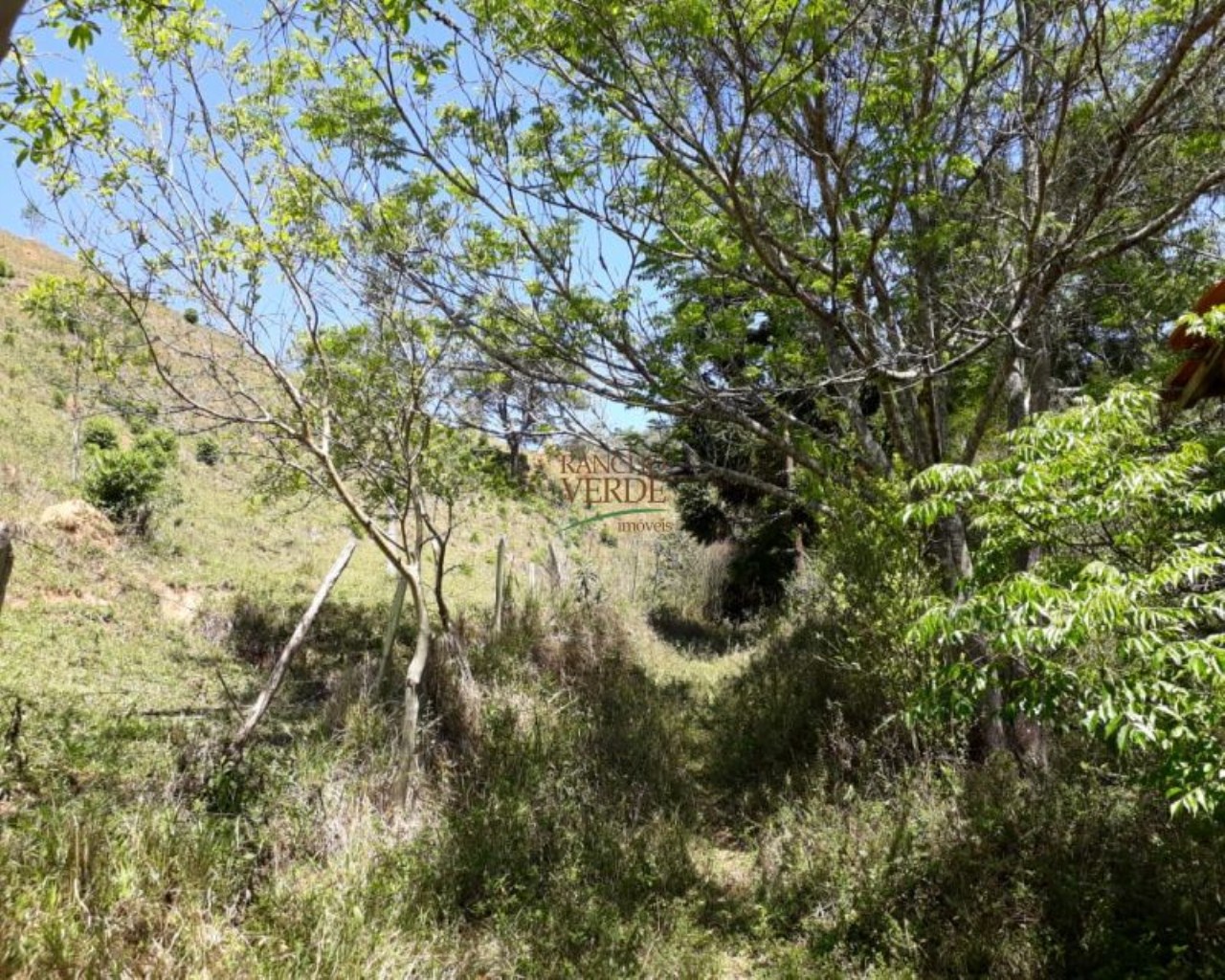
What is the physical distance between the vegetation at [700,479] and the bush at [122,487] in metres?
2.54

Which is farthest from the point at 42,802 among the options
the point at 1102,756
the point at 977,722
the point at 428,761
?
the point at 1102,756

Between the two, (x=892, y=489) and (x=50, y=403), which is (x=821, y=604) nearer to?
(x=892, y=489)

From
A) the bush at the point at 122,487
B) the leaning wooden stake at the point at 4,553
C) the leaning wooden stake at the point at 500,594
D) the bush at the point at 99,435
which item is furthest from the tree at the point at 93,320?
the bush at the point at 99,435

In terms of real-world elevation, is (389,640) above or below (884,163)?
below

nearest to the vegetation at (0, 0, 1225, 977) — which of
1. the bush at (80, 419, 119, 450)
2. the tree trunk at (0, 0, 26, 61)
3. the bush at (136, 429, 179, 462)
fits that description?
the tree trunk at (0, 0, 26, 61)

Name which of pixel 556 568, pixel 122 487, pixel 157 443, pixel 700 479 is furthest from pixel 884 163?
pixel 157 443

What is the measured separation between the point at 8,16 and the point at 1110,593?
3293 mm

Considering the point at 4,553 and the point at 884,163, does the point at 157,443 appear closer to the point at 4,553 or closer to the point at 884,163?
the point at 4,553

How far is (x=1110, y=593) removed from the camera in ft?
8.40

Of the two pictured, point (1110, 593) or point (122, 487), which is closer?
point (1110, 593)

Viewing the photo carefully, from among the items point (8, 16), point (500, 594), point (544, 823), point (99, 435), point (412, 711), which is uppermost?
point (99, 435)

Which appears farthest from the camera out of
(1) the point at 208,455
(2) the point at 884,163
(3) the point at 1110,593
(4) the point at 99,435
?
(1) the point at 208,455

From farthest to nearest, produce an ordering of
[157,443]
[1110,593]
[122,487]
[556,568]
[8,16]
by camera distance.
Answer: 1. [157,443]
2. [556,568]
3. [122,487]
4. [1110,593]
5. [8,16]

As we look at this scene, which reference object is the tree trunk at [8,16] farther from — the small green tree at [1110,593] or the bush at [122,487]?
the bush at [122,487]
